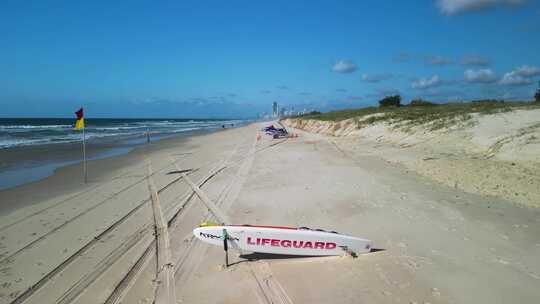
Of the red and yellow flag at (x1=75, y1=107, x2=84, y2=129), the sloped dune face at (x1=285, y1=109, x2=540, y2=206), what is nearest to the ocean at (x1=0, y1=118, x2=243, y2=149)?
the red and yellow flag at (x1=75, y1=107, x2=84, y2=129)

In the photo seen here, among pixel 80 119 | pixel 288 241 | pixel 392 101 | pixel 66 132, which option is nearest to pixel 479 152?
pixel 288 241

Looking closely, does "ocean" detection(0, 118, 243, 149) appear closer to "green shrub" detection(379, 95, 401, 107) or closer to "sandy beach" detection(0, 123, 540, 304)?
"sandy beach" detection(0, 123, 540, 304)

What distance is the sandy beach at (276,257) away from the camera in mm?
4289

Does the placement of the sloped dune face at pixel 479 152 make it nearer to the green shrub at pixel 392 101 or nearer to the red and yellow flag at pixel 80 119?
the red and yellow flag at pixel 80 119

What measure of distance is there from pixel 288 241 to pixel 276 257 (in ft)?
1.51

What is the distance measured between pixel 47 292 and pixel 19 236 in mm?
2830

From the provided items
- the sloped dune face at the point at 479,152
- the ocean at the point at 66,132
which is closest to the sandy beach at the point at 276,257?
the sloped dune face at the point at 479,152

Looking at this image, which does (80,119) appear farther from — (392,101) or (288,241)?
(392,101)

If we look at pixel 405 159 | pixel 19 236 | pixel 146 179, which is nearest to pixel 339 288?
pixel 19 236

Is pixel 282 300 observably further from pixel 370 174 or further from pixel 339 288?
pixel 370 174

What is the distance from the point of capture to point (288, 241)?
514cm

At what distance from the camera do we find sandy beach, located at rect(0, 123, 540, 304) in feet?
14.1

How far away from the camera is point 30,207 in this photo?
8273mm

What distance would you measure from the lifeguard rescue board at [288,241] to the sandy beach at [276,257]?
187 mm
